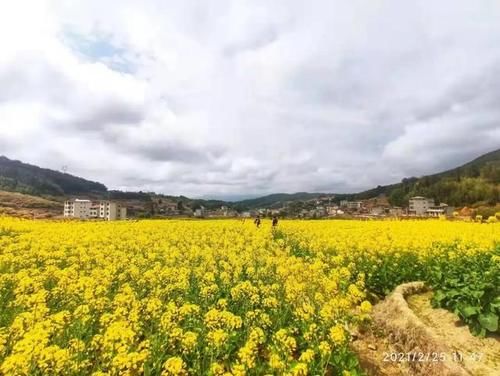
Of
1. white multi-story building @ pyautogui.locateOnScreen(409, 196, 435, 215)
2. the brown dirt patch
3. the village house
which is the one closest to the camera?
the brown dirt patch

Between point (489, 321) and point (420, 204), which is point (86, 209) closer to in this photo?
point (420, 204)

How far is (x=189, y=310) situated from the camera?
6793 millimetres

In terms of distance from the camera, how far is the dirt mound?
705 cm

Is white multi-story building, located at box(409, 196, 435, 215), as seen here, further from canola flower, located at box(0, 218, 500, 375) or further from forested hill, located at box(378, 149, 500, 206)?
canola flower, located at box(0, 218, 500, 375)

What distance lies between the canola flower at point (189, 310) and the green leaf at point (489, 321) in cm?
226

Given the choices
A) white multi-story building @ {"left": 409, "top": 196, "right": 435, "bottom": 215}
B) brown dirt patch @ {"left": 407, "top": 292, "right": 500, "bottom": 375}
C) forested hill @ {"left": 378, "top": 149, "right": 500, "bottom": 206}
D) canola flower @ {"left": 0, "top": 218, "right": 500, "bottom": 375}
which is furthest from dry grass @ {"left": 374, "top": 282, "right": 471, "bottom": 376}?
white multi-story building @ {"left": 409, "top": 196, "right": 435, "bottom": 215}

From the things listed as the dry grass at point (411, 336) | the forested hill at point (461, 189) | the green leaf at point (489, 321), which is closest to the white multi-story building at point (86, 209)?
the forested hill at point (461, 189)

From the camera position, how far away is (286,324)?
8.02 metres

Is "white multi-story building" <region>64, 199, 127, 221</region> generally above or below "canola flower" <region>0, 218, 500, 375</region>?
above

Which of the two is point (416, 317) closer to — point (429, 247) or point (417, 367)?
point (417, 367)

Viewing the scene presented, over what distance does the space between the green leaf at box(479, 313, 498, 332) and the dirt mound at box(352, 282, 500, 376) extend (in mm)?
244

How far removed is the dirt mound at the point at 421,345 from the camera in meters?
7.05

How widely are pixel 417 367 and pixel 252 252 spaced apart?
758 centimetres

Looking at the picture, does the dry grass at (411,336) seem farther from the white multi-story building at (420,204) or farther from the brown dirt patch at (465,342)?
the white multi-story building at (420,204)
